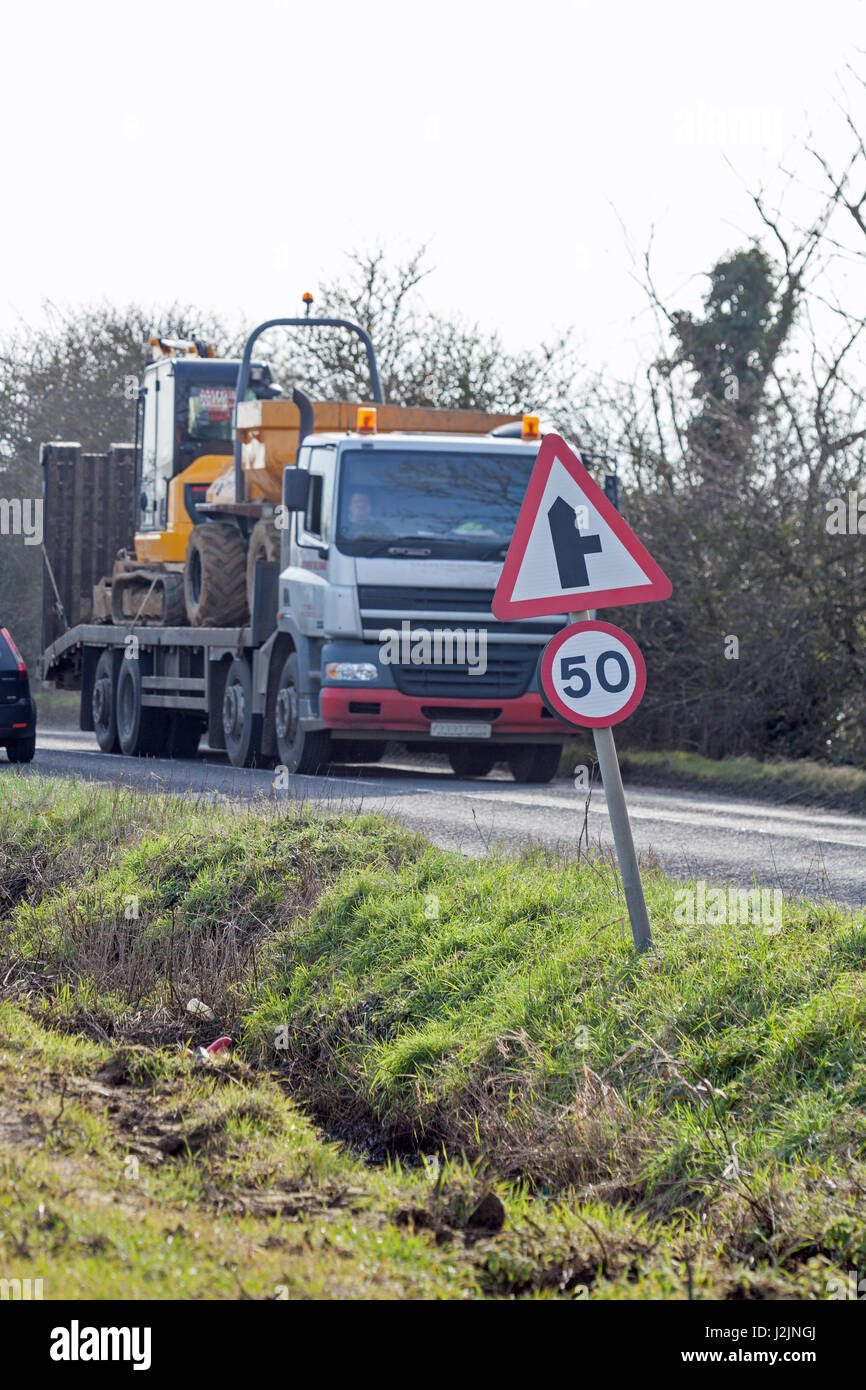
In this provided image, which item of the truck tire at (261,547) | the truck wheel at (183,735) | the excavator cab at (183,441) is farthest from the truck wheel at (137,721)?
the truck tire at (261,547)

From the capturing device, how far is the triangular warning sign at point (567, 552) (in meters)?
6.06

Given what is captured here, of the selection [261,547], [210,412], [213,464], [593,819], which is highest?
[210,412]

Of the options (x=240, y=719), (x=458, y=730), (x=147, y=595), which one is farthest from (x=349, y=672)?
(x=147, y=595)

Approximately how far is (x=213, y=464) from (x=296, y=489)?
3905mm

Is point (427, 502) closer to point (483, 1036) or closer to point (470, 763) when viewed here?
point (470, 763)

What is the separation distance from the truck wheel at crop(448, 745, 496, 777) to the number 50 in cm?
1105

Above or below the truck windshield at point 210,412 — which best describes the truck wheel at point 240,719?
below

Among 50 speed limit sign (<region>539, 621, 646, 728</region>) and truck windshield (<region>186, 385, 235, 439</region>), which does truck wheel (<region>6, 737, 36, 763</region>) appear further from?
50 speed limit sign (<region>539, 621, 646, 728</region>)

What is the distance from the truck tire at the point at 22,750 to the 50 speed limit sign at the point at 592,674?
1233 centimetres

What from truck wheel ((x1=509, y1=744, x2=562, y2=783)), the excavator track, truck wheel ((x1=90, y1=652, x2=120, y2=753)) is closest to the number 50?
truck wheel ((x1=509, y1=744, x2=562, y2=783))

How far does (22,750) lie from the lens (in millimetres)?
17641

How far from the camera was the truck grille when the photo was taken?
14.9m

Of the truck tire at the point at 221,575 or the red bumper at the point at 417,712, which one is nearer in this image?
the red bumper at the point at 417,712

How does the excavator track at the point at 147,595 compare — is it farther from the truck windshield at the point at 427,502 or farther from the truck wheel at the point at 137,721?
the truck windshield at the point at 427,502
